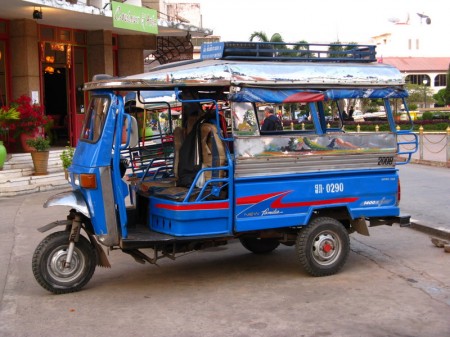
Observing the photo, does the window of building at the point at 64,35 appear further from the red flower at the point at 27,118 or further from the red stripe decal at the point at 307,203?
the red stripe decal at the point at 307,203

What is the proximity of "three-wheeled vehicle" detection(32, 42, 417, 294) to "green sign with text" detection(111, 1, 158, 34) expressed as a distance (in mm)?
10341

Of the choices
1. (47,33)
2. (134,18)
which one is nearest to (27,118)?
(47,33)

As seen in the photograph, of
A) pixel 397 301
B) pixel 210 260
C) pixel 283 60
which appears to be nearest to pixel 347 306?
pixel 397 301

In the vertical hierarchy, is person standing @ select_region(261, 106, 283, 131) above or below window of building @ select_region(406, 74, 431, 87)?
below

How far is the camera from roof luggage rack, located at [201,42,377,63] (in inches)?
276

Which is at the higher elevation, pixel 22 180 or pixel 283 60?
pixel 283 60

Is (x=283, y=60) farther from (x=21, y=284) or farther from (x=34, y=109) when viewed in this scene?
(x=34, y=109)

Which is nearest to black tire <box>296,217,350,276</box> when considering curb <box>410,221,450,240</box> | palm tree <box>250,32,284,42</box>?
curb <box>410,221,450,240</box>

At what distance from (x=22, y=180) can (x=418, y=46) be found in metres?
92.3

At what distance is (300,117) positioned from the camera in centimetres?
826

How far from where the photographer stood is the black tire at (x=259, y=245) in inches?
Result: 322

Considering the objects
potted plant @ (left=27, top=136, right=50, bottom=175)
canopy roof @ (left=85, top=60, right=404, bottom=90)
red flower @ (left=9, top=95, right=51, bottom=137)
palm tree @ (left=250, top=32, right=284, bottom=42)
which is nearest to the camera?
Result: canopy roof @ (left=85, top=60, right=404, bottom=90)

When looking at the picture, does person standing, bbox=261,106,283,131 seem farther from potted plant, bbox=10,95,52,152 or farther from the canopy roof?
potted plant, bbox=10,95,52,152

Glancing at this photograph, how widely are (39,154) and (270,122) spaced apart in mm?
8424
